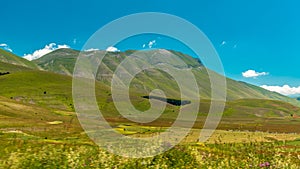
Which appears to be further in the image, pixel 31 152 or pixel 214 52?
pixel 214 52

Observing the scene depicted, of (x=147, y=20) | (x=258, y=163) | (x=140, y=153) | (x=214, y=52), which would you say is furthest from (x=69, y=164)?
(x=147, y=20)

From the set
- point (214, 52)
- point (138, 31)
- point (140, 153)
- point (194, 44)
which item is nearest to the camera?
point (140, 153)

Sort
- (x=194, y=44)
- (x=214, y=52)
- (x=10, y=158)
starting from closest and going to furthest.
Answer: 1. (x=10, y=158)
2. (x=214, y=52)
3. (x=194, y=44)

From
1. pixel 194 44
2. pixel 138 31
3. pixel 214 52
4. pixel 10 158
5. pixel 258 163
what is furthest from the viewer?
pixel 138 31

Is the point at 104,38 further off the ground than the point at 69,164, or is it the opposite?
the point at 104,38

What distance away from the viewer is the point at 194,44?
21234 millimetres

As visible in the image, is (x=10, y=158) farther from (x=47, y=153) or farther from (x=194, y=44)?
(x=194, y=44)

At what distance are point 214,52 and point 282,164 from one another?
714 cm

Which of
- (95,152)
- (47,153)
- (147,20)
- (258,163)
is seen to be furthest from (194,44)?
(47,153)

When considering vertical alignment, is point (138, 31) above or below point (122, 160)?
above

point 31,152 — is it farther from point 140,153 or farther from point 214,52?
point 214,52

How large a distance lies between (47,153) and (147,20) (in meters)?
11.7

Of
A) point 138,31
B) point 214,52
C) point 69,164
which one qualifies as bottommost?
point 69,164

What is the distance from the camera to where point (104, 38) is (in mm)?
20328
